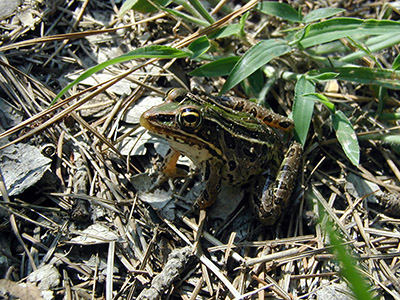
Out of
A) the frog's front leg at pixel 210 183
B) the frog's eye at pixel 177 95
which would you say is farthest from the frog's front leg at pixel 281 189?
the frog's eye at pixel 177 95

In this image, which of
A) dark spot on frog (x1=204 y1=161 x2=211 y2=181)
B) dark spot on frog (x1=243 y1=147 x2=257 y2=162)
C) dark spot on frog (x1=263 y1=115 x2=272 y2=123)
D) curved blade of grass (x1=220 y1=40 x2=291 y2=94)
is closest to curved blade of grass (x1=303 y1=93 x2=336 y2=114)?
dark spot on frog (x1=263 y1=115 x2=272 y2=123)

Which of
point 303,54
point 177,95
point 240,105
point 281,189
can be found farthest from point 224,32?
point 281,189

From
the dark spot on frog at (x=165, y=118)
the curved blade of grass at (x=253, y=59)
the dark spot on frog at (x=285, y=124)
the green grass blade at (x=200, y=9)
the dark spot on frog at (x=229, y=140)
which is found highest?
the green grass blade at (x=200, y=9)

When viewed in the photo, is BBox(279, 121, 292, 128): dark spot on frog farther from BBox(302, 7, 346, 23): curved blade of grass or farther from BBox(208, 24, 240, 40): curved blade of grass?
BBox(302, 7, 346, 23): curved blade of grass

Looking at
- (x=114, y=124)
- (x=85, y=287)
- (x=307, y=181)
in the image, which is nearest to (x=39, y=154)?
(x=114, y=124)

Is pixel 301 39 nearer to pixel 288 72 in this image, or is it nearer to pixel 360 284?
pixel 288 72

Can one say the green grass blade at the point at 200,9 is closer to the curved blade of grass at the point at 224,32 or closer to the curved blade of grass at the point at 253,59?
the curved blade of grass at the point at 224,32

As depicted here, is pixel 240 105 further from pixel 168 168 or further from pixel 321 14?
pixel 321 14

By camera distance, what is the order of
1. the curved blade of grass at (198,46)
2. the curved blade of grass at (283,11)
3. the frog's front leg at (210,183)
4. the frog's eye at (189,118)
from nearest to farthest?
1. the frog's eye at (189,118)
2. the frog's front leg at (210,183)
3. the curved blade of grass at (198,46)
4. the curved blade of grass at (283,11)
